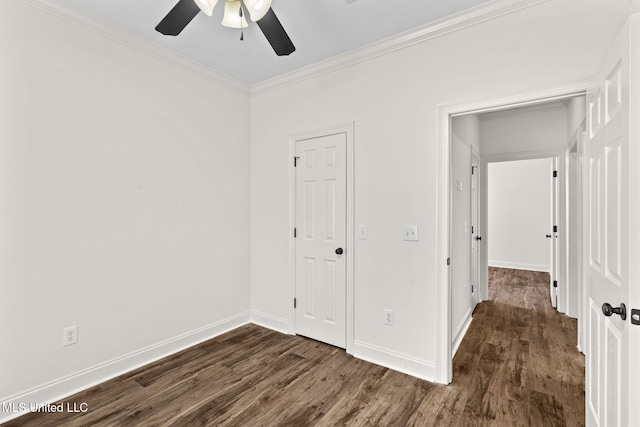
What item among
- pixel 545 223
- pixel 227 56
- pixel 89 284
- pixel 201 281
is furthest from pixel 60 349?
pixel 545 223

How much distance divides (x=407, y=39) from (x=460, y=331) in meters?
2.85

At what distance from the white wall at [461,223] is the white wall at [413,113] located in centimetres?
67

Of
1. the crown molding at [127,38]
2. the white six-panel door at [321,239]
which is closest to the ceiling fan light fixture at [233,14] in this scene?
the crown molding at [127,38]

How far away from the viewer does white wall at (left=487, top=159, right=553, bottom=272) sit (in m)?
6.79

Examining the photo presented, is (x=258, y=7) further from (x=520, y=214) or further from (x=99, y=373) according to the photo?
(x=520, y=214)

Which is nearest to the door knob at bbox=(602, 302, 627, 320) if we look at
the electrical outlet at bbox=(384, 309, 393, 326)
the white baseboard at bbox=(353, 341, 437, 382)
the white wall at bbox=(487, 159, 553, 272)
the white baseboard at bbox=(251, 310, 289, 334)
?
the white baseboard at bbox=(353, 341, 437, 382)

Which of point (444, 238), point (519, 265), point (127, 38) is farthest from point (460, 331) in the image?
point (519, 265)

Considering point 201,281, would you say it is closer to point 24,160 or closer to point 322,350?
point 322,350

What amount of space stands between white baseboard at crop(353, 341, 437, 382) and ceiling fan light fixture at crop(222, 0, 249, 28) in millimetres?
2656

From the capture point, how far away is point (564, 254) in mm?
3918

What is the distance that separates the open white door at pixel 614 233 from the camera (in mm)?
1167

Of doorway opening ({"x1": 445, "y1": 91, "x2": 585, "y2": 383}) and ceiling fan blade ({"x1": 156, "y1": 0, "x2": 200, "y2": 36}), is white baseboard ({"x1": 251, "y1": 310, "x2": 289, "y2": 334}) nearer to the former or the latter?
doorway opening ({"x1": 445, "y1": 91, "x2": 585, "y2": 383})

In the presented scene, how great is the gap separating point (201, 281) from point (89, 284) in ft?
3.22

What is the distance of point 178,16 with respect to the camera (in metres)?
1.78
